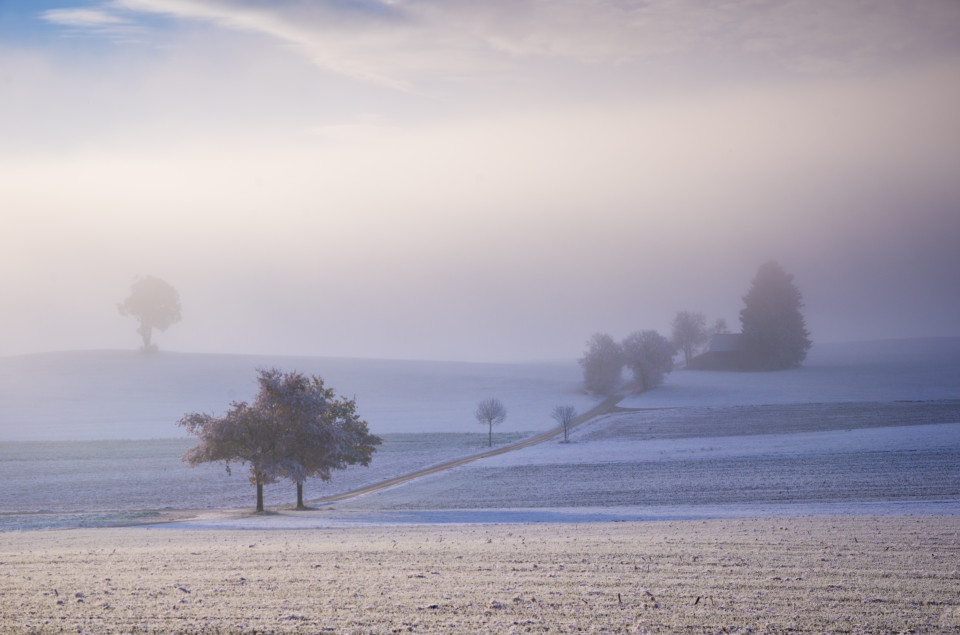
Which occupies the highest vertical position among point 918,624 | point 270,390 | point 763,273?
point 763,273

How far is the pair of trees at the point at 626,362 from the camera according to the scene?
322 feet

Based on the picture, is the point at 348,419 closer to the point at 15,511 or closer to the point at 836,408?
the point at 15,511

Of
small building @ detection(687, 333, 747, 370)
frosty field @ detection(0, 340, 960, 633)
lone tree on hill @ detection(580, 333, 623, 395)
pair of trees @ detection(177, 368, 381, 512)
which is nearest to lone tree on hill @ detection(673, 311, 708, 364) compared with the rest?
small building @ detection(687, 333, 747, 370)

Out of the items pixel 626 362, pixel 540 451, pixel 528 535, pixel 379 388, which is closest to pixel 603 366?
pixel 626 362

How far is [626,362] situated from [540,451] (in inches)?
1964

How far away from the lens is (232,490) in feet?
134

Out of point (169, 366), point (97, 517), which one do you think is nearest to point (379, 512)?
point (97, 517)

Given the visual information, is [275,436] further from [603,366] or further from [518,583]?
[603,366]

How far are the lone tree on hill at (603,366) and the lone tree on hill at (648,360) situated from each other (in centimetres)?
152

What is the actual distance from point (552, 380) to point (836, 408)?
161 ft

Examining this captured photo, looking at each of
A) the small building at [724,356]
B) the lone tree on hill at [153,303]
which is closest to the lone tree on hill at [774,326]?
the small building at [724,356]

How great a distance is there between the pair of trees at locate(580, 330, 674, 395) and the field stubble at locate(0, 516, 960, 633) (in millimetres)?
78859

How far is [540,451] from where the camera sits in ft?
168

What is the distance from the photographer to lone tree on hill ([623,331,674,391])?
97750 mm
